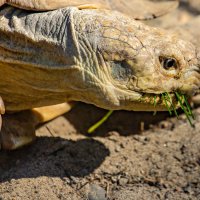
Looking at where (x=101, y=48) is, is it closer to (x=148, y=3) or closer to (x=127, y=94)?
(x=127, y=94)

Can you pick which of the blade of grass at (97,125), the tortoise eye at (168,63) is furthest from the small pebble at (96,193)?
the tortoise eye at (168,63)

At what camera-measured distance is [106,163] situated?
292 cm

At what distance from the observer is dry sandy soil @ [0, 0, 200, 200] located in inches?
105

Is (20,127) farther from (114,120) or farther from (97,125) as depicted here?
(114,120)

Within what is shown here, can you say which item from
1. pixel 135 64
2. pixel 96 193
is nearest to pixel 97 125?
pixel 96 193

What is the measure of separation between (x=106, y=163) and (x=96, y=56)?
76 cm

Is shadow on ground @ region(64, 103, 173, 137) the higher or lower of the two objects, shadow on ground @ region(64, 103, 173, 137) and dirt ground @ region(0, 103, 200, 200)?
the lower

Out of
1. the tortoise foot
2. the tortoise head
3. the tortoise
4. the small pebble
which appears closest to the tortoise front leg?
the tortoise foot

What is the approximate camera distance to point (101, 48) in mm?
2438

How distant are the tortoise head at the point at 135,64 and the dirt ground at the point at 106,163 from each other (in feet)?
1.61

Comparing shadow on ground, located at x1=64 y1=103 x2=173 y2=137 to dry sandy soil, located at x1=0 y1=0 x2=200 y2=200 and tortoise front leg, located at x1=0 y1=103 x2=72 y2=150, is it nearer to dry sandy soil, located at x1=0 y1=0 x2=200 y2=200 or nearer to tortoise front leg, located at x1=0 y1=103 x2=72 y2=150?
dry sandy soil, located at x1=0 y1=0 x2=200 y2=200

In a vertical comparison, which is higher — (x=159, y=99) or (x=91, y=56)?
(x=91, y=56)

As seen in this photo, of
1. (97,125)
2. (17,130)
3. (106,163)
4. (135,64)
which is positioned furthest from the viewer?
(97,125)

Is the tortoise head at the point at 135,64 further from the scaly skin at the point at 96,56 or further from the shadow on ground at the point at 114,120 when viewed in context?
the shadow on ground at the point at 114,120
